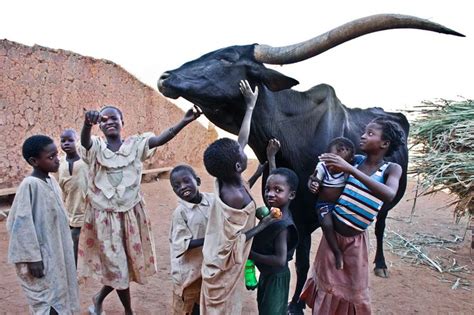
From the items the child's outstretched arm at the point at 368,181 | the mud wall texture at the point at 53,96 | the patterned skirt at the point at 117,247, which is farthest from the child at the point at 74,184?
the mud wall texture at the point at 53,96

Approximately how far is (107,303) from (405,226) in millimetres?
5176

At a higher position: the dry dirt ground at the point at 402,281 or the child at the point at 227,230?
the child at the point at 227,230

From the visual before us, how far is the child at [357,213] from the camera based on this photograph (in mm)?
1979

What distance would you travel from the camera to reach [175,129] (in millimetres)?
2662

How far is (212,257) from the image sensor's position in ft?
6.47

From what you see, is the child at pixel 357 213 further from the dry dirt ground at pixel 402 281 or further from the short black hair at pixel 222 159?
the dry dirt ground at pixel 402 281

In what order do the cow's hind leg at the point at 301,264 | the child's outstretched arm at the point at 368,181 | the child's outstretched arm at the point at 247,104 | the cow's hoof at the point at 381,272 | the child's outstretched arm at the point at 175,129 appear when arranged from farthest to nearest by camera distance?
the cow's hoof at the point at 381,272, the cow's hind leg at the point at 301,264, the child's outstretched arm at the point at 175,129, the child's outstretched arm at the point at 247,104, the child's outstretched arm at the point at 368,181

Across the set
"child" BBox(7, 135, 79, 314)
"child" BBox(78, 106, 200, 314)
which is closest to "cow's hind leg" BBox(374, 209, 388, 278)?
"child" BBox(78, 106, 200, 314)

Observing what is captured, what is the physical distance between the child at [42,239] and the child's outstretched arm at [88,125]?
25 centimetres

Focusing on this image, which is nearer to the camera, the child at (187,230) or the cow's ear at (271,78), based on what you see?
the child at (187,230)

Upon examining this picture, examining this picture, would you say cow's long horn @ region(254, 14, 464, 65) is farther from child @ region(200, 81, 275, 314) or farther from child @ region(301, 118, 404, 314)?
child @ region(200, 81, 275, 314)

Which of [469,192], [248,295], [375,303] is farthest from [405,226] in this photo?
[248,295]

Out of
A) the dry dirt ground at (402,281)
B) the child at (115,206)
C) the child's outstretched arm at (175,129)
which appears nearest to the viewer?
the child's outstretched arm at (175,129)

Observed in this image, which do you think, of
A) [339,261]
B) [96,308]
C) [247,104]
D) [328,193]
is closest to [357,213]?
[328,193]
